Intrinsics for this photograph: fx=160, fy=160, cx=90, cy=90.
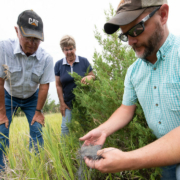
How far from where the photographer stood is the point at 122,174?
1.97 meters

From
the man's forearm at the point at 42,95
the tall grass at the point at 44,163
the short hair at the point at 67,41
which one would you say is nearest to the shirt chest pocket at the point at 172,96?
the tall grass at the point at 44,163

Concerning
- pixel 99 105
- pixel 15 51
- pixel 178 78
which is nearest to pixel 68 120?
pixel 99 105

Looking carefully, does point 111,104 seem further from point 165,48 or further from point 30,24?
point 30,24

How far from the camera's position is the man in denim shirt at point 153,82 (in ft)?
3.60

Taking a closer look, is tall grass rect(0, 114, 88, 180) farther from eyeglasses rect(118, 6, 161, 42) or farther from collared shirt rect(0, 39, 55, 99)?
eyeglasses rect(118, 6, 161, 42)

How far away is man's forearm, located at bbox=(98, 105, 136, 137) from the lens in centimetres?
162

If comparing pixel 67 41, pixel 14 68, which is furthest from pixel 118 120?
pixel 67 41

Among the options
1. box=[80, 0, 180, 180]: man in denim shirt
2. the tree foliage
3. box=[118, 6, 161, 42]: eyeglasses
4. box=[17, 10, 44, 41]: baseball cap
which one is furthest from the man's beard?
box=[17, 10, 44, 41]: baseball cap

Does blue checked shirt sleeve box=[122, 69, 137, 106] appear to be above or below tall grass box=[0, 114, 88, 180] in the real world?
above

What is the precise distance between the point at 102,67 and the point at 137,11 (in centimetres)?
161

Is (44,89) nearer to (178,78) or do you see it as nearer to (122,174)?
(122,174)

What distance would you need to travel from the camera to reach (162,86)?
1408mm

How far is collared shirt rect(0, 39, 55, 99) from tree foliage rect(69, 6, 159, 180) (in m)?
0.60

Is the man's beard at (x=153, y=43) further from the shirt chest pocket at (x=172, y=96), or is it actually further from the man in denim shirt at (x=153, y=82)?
the shirt chest pocket at (x=172, y=96)
